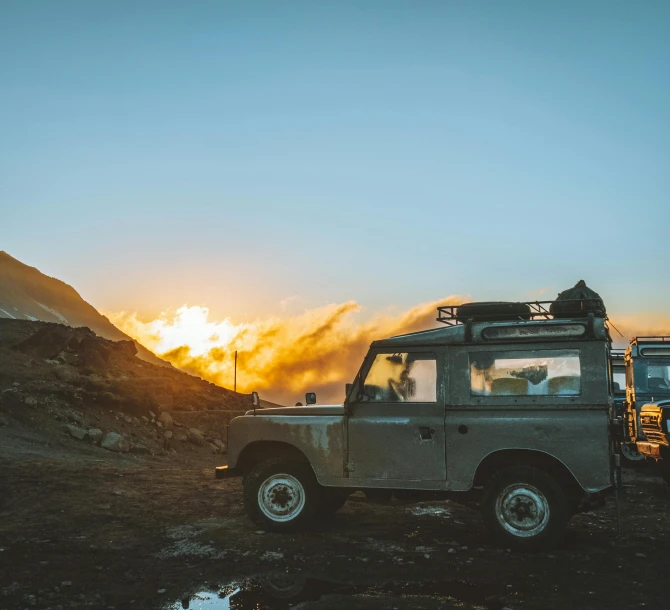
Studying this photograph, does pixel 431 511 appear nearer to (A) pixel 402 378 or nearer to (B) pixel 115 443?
(A) pixel 402 378

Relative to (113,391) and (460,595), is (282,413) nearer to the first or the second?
(460,595)

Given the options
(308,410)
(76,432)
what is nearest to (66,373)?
(76,432)

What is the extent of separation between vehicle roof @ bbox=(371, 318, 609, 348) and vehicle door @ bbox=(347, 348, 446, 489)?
14cm

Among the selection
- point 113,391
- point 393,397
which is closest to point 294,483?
point 393,397

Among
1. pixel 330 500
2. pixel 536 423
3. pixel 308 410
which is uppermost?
pixel 308 410

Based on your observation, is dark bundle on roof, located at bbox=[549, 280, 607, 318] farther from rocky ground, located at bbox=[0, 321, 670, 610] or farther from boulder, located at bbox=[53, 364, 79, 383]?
boulder, located at bbox=[53, 364, 79, 383]

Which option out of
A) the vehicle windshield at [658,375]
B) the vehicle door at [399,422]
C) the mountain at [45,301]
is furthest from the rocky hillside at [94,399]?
the mountain at [45,301]

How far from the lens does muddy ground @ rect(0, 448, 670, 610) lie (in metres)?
5.99

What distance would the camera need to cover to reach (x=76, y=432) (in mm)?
18547

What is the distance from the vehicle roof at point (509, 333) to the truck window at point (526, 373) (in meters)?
0.17

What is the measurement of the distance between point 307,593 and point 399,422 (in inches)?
105

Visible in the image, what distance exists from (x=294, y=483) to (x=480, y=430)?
251 centimetres

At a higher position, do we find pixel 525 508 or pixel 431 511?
pixel 525 508

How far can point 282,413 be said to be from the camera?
8992mm
